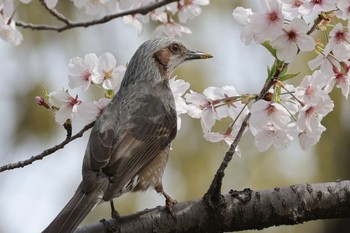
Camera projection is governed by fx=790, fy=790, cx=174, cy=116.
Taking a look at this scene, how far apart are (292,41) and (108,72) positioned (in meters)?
1.00

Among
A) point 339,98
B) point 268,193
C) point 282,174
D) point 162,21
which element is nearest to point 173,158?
point 282,174

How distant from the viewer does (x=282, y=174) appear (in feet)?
27.3

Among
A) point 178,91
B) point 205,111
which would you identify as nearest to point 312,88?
point 205,111

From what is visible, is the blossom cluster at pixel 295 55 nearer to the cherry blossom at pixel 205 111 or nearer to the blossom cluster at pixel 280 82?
the blossom cluster at pixel 280 82

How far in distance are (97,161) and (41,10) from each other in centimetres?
428

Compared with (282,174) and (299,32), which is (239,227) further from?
(282,174)

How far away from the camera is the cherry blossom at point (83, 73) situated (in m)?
3.90

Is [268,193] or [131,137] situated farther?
[131,137]

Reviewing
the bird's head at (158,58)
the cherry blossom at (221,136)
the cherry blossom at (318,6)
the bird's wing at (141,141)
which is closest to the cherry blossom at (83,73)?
the bird's wing at (141,141)

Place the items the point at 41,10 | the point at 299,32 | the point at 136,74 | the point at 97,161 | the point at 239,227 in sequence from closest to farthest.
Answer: the point at 299,32 → the point at 239,227 → the point at 97,161 → the point at 136,74 → the point at 41,10

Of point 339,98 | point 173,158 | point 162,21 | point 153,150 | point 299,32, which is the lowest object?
point 173,158

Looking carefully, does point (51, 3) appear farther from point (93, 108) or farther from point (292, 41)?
Result: point (292, 41)

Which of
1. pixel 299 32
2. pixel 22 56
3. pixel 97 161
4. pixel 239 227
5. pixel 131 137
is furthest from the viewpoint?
pixel 22 56

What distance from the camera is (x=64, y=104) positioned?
3.83m
